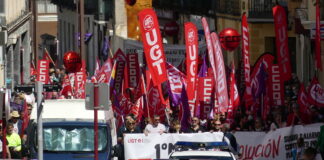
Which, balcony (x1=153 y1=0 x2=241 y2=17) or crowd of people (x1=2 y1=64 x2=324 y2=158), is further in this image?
balcony (x1=153 y1=0 x2=241 y2=17)

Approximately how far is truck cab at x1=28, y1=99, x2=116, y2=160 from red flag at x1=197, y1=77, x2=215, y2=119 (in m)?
3.78

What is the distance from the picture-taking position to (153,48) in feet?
116

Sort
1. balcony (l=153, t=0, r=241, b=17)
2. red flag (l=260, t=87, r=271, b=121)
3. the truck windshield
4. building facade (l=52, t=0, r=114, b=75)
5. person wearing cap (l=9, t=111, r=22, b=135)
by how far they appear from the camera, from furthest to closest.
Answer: building facade (l=52, t=0, r=114, b=75) < balcony (l=153, t=0, r=241, b=17) < red flag (l=260, t=87, r=271, b=121) < person wearing cap (l=9, t=111, r=22, b=135) < the truck windshield

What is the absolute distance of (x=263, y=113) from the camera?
33.7 metres

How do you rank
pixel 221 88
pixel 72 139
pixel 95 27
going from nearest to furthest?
pixel 72 139, pixel 221 88, pixel 95 27

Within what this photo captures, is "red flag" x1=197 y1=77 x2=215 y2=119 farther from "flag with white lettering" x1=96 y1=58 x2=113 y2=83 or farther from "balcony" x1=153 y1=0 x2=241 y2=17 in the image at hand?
"balcony" x1=153 y1=0 x2=241 y2=17

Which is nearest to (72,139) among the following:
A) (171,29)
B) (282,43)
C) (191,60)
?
(191,60)

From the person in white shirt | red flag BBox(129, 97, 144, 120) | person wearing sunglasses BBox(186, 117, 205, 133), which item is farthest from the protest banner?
red flag BBox(129, 97, 144, 120)

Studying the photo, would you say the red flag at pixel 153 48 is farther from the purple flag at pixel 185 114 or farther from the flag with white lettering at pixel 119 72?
the flag with white lettering at pixel 119 72

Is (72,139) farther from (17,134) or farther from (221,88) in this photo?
(221,88)

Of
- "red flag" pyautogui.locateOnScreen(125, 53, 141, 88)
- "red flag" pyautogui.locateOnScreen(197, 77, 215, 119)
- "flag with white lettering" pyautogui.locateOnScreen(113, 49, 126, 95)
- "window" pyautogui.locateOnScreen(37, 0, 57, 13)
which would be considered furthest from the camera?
"window" pyautogui.locateOnScreen(37, 0, 57, 13)

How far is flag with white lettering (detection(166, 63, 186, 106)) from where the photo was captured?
116 feet

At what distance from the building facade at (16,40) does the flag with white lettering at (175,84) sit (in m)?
17.1

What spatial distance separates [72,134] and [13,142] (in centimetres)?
117
